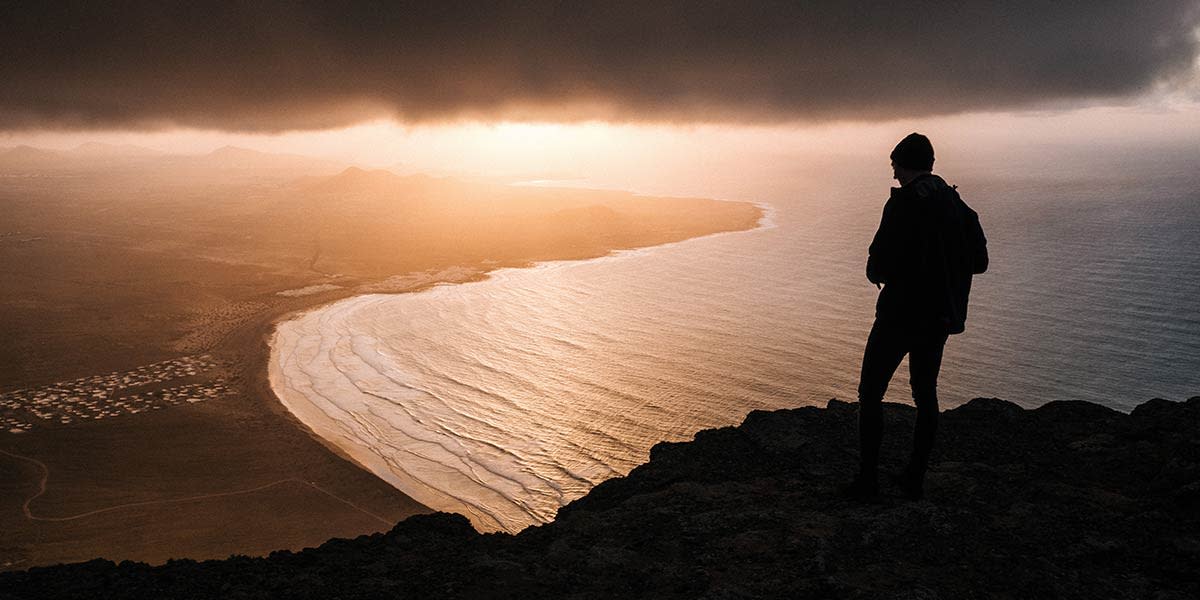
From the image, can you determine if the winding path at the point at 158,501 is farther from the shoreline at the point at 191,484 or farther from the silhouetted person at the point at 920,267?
the silhouetted person at the point at 920,267

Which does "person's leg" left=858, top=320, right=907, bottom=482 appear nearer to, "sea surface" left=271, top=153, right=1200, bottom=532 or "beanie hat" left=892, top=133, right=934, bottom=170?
"beanie hat" left=892, top=133, right=934, bottom=170

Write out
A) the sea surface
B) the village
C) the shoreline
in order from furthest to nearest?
the village < the sea surface < the shoreline

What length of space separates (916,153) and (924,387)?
6.09 ft

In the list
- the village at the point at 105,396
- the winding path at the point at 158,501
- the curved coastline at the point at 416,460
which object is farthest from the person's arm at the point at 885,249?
the village at the point at 105,396

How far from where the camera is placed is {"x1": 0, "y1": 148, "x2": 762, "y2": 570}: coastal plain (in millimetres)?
22016

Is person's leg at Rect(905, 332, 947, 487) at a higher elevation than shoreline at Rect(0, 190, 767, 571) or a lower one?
higher

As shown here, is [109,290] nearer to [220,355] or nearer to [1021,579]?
[220,355]

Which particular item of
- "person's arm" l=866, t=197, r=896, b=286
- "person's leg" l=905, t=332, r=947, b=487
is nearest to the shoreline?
"person's leg" l=905, t=332, r=947, b=487

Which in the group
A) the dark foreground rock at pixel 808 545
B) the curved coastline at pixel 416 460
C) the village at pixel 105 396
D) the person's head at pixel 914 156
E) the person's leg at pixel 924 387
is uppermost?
the person's head at pixel 914 156

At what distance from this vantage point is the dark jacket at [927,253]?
16.1 feet

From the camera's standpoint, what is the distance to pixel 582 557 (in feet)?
18.0

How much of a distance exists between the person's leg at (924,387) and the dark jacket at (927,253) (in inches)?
6.0

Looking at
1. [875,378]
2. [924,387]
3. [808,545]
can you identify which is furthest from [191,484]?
[924,387]

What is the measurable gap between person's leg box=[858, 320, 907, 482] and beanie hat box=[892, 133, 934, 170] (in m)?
1.29
